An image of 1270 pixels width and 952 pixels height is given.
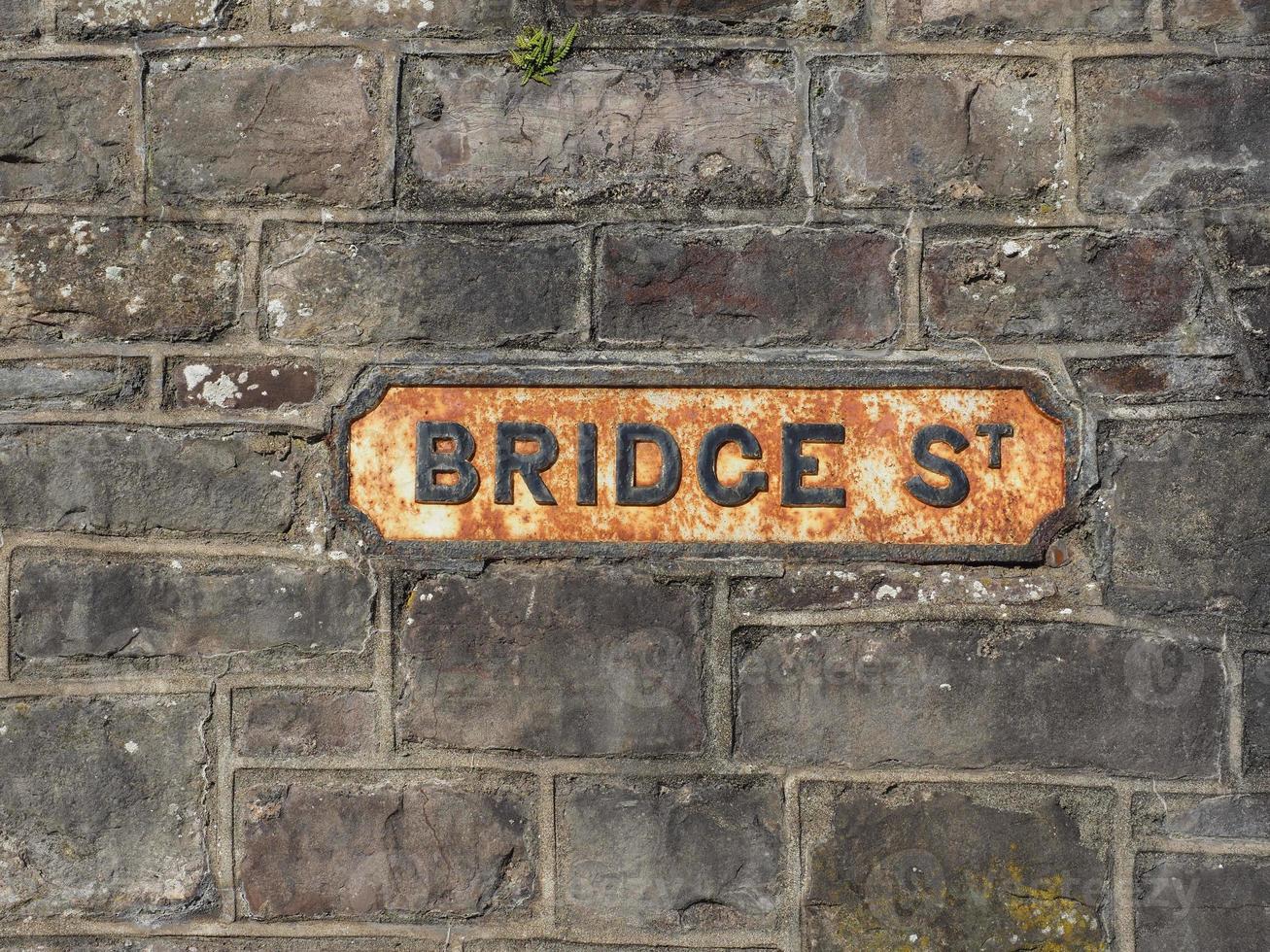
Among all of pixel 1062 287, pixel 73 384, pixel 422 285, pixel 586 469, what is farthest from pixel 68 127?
pixel 1062 287

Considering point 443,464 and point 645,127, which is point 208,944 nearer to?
point 443,464

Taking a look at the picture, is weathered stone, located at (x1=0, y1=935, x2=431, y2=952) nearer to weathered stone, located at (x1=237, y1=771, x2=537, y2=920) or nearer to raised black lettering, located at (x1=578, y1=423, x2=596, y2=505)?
weathered stone, located at (x1=237, y1=771, x2=537, y2=920)

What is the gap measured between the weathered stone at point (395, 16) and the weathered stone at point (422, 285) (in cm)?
37

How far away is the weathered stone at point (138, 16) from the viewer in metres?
1.82

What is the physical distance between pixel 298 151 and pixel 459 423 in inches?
23.2

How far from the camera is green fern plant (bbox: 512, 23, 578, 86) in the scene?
1.78 meters

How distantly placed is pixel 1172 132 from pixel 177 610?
78.3 inches

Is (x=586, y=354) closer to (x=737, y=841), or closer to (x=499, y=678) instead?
(x=499, y=678)

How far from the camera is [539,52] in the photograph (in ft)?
5.84

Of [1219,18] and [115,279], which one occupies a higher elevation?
[1219,18]

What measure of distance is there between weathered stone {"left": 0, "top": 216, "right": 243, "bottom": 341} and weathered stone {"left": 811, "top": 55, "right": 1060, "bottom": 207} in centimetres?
112

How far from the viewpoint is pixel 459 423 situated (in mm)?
1776

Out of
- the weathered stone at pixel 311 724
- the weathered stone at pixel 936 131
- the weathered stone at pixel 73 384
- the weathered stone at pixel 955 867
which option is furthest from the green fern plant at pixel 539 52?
the weathered stone at pixel 955 867

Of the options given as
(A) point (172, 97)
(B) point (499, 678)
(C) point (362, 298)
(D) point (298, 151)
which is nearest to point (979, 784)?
A: (B) point (499, 678)
